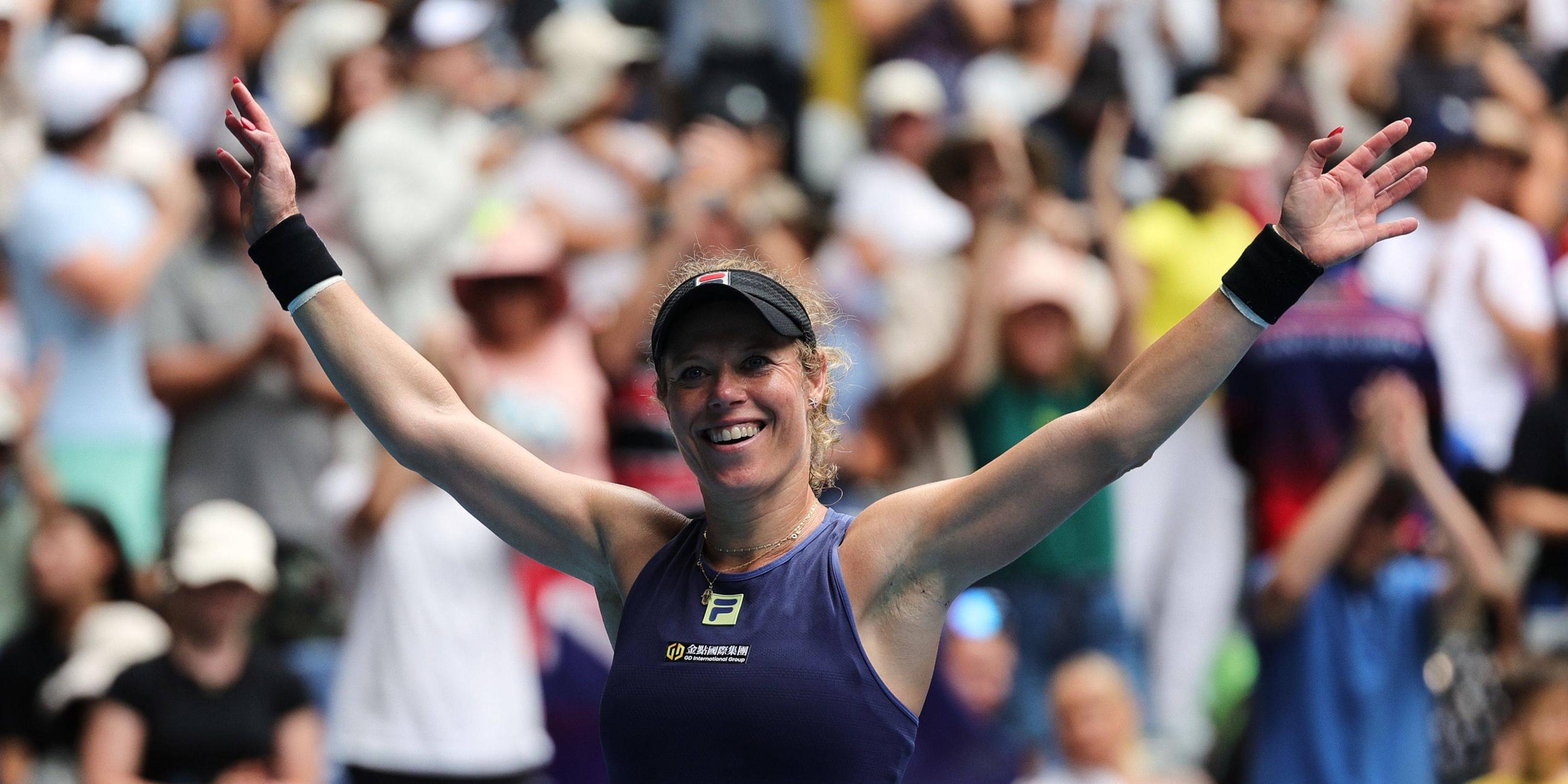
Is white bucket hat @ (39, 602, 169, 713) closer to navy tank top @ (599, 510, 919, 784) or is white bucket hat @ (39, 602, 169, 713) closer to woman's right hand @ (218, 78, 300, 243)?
woman's right hand @ (218, 78, 300, 243)

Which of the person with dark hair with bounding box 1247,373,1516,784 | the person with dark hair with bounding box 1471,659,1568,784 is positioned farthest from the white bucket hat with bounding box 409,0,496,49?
the person with dark hair with bounding box 1471,659,1568,784

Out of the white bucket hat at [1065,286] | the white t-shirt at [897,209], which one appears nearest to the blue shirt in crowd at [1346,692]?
the white bucket hat at [1065,286]

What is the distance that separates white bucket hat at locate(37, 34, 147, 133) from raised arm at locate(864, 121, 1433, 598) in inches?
186

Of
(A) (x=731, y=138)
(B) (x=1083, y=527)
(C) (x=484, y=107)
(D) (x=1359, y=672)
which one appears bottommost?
(D) (x=1359, y=672)

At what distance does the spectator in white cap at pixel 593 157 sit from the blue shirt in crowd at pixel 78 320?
1.72 metres

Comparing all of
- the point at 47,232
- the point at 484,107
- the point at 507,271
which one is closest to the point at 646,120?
the point at 484,107

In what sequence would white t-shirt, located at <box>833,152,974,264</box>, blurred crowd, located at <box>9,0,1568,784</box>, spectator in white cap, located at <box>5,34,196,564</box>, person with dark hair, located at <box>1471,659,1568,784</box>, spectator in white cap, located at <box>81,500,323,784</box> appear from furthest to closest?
white t-shirt, located at <box>833,152,974,264</box> < spectator in white cap, located at <box>5,34,196,564</box> < person with dark hair, located at <box>1471,659,1568,784</box> < blurred crowd, located at <box>9,0,1568,784</box> < spectator in white cap, located at <box>81,500,323,784</box>

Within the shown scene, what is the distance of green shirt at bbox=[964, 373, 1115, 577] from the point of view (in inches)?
270

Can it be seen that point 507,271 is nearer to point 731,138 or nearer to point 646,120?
point 731,138

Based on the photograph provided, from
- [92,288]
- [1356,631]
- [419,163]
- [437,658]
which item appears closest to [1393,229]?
[1356,631]

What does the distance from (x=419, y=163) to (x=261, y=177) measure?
435 cm

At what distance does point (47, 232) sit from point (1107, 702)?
12.9 ft

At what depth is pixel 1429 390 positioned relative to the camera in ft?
22.1

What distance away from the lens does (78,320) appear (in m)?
6.72
